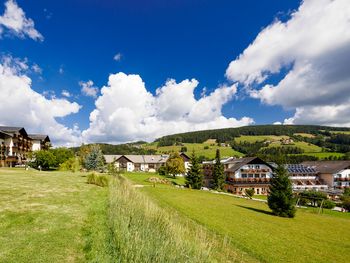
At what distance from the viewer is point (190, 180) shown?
5559 cm

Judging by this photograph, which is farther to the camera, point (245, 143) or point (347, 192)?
point (245, 143)

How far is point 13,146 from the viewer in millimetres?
65625

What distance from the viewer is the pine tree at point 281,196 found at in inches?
1107

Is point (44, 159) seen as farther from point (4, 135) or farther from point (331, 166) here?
point (331, 166)

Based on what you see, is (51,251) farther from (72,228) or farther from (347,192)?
(347,192)

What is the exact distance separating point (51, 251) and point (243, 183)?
218ft

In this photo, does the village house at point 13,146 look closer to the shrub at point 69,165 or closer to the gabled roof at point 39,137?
the gabled roof at point 39,137

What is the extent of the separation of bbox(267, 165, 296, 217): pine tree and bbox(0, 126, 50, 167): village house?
205 feet

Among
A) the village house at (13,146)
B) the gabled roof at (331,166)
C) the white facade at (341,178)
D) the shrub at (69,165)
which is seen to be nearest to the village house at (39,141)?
the village house at (13,146)

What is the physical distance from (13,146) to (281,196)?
69.5 m

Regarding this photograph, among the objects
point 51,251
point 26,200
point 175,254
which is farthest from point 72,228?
point 26,200

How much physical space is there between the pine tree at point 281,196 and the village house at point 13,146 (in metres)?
62.5

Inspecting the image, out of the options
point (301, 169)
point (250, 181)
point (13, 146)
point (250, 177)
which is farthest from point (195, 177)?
point (13, 146)

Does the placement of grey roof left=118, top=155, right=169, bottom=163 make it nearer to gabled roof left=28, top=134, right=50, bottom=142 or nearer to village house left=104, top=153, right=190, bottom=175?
village house left=104, top=153, right=190, bottom=175
